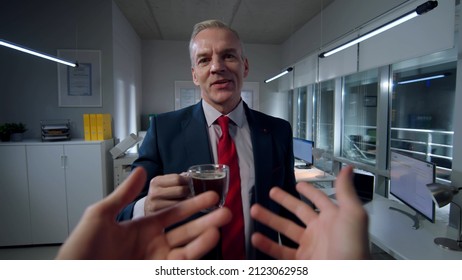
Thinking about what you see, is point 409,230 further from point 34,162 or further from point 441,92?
point 34,162

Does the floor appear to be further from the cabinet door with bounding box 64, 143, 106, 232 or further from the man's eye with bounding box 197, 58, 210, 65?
the man's eye with bounding box 197, 58, 210, 65

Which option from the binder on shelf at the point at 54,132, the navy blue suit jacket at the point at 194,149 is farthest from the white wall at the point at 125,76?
the navy blue suit jacket at the point at 194,149

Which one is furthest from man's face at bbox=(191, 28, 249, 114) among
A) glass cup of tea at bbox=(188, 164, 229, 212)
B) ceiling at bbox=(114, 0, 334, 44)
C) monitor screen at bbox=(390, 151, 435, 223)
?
ceiling at bbox=(114, 0, 334, 44)

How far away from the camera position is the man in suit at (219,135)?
677 mm

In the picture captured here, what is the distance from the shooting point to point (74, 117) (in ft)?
9.35

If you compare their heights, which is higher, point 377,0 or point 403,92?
point 377,0

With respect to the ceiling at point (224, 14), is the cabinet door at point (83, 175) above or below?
below

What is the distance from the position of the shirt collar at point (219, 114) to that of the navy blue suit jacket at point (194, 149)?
0.02 m

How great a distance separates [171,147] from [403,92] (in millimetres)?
2508

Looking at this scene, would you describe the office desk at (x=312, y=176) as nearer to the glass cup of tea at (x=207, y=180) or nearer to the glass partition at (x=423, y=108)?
the glass partition at (x=423, y=108)

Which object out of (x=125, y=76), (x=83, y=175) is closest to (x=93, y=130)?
(x=83, y=175)

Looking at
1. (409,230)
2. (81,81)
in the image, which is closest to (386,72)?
(409,230)

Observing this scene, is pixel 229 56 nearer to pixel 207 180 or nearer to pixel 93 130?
pixel 207 180

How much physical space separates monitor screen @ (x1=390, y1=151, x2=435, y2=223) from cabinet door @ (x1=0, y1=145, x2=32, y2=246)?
10.4ft
